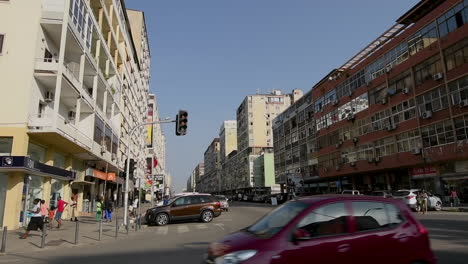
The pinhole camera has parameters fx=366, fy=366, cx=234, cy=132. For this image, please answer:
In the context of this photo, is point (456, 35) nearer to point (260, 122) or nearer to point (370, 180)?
point (370, 180)

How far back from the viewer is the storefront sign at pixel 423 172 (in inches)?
1351

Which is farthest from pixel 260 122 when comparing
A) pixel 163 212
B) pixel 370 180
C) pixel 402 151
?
pixel 163 212

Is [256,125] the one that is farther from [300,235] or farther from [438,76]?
[300,235]

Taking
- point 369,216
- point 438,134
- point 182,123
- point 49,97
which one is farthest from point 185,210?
point 438,134

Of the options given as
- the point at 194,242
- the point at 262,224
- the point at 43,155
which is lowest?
the point at 194,242

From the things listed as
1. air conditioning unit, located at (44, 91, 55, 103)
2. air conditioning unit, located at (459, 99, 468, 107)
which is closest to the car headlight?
air conditioning unit, located at (44, 91, 55, 103)

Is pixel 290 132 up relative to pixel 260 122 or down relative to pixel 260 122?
down

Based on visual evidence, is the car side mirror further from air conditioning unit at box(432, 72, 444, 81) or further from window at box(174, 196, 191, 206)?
air conditioning unit at box(432, 72, 444, 81)

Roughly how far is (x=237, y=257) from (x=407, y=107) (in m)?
37.0

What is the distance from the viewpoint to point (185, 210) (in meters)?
21.8

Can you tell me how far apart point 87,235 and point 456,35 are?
31380 millimetres

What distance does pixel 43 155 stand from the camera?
71.4 ft

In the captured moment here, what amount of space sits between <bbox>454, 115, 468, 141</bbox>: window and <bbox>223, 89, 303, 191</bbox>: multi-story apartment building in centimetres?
7339

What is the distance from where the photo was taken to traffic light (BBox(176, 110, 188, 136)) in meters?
19.0
